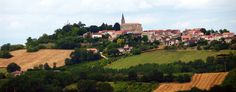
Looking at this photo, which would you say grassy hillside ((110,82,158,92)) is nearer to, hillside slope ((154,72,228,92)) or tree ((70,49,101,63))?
hillside slope ((154,72,228,92))

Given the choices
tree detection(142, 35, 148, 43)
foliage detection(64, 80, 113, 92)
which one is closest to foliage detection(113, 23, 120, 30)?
tree detection(142, 35, 148, 43)

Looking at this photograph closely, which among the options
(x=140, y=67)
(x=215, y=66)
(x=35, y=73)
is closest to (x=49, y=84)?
(x=35, y=73)

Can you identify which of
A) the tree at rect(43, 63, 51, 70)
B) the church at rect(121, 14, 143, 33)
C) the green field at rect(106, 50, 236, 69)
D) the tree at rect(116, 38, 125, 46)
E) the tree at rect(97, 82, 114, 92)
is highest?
the church at rect(121, 14, 143, 33)

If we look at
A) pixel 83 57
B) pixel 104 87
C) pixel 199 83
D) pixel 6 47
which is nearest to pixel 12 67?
pixel 83 57

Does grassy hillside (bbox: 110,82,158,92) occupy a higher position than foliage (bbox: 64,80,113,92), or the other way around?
foliage (bbox: 64,80,113,92)

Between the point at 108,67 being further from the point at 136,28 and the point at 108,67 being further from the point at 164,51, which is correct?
the point at 136,28

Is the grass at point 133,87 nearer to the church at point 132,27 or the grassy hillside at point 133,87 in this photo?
the grassy hillside at point 133,87

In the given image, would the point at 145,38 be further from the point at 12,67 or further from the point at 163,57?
the point at 12,67
